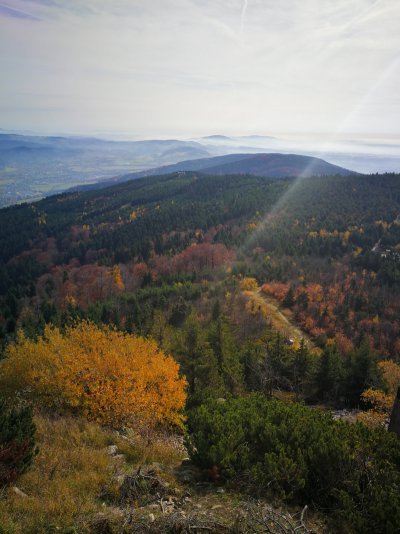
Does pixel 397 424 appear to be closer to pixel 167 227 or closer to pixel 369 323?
pixel 369 323

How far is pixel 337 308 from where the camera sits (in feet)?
298

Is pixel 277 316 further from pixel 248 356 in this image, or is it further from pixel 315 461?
pixel 315 461

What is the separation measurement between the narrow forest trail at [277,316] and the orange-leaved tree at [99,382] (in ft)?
165

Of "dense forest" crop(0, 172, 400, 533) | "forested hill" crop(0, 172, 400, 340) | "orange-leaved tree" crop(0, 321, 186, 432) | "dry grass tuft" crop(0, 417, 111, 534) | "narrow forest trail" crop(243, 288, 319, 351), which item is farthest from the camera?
"forested hill" crop(0, 172, 400, 340)

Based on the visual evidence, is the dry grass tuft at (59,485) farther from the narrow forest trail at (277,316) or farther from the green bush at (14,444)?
the narrow forest trail at (277,316)

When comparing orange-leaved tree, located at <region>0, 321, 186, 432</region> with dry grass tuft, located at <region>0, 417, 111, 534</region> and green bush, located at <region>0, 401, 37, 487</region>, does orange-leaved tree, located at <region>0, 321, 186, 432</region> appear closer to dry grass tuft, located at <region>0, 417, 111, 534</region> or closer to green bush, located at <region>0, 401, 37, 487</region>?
dry grass tuft, located at <region>0, 417, 111, 534</region>

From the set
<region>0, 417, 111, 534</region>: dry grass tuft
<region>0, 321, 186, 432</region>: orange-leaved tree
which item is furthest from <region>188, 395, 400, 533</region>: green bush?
<region>0, 321, 186, 432</region>: orange-leaved tree

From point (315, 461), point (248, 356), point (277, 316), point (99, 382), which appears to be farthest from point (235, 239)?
point (315, 461)

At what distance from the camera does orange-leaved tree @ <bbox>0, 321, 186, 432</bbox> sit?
69.3 feet

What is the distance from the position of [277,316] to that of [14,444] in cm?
7760

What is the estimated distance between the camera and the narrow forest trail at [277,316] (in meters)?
74.7

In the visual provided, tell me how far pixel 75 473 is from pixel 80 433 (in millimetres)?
4381

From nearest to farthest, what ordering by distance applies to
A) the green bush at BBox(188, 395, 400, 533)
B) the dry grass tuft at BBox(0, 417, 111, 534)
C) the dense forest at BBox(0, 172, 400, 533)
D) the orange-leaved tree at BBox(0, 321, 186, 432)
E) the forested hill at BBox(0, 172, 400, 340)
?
the dry grass tuft at BBox(0, 417, 111, 534) → the green bush at BBox(188, 395, 400, 533) → the dense forest at BBox(0, 172, 400, 533) → the orange-leaved tree at BBox(0, 321, 186, 432) → the forested hill at BBox(0, 172, 400, 340)

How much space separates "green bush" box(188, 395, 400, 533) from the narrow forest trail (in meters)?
59.0
